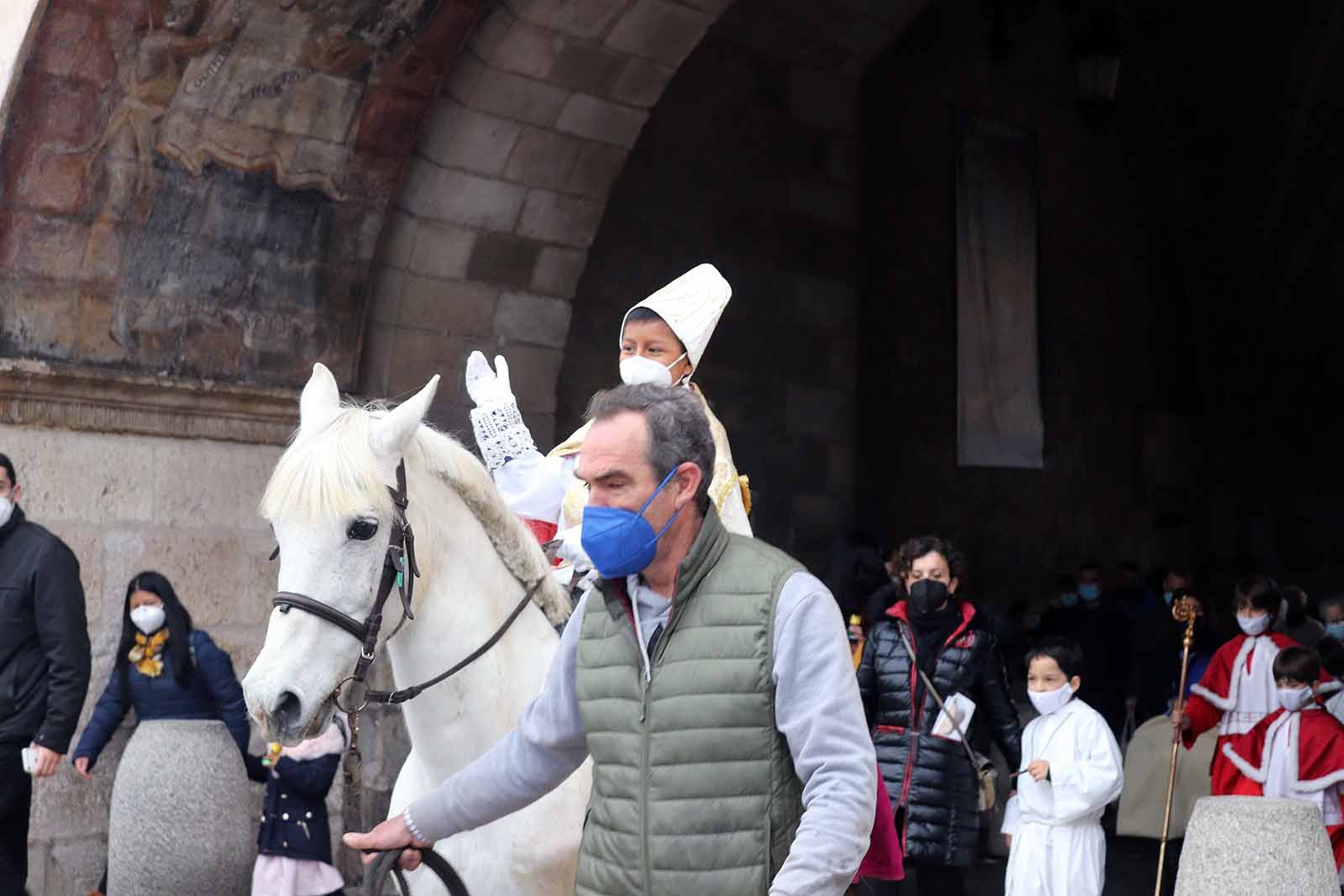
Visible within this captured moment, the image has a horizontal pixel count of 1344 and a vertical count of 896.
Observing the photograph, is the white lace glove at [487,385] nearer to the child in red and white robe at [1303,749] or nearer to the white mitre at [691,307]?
the white mitre at [691,307]

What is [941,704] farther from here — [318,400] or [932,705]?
[318,400]

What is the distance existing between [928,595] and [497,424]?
8.20 ft

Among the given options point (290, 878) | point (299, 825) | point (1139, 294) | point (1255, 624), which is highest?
point (1139, 294)

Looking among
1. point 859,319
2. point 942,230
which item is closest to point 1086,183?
point 942,230

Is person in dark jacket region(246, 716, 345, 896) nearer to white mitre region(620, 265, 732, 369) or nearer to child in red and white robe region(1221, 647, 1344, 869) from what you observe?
white mitre region(620, 265, 732, 369)

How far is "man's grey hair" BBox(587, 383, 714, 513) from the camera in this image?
129 inches

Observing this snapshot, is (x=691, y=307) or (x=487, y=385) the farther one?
(x=487, y=385)

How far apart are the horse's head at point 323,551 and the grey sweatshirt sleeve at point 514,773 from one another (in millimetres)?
447

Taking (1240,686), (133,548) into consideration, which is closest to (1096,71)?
(1240,686)

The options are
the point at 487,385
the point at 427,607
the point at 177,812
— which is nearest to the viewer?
the point at 427,607

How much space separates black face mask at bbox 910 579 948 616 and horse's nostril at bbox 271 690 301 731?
11.5ft

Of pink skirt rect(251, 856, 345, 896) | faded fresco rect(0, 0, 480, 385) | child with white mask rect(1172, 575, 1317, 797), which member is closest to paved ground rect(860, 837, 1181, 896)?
child with white mask rect(1172, 575, 1317, 797)

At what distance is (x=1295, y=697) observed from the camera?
7.70m

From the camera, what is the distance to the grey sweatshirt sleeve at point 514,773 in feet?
11.5
